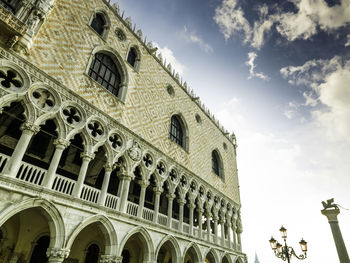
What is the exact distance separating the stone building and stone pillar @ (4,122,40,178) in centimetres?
3

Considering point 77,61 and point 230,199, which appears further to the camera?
point 230,199

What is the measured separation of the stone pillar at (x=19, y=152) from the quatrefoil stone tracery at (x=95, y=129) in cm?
189

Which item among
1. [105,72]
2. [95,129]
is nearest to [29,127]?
[95,129]

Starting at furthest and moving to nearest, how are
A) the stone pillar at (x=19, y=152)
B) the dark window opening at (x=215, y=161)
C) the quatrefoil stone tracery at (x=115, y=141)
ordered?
the dark window opening at (x=215, y=161) < the quatrefoil stone tracery at (x=115, y=141) < the stone pillar at (x=19, y=152)

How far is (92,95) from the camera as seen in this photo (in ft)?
28.3

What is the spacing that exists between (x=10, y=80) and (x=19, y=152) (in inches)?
85.2

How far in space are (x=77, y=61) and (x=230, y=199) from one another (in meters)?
14.0

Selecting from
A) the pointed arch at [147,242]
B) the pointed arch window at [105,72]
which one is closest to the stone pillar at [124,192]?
the pointed arch at [147,242]

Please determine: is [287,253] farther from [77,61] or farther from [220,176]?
[77,61]

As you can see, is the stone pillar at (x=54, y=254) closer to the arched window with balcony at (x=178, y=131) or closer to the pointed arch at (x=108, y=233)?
the pointed arch at (x=108, y=233)

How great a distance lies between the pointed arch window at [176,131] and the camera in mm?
13628

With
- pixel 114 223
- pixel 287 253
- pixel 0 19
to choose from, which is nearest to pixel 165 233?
pixel 114 223

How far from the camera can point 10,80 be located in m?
6.49

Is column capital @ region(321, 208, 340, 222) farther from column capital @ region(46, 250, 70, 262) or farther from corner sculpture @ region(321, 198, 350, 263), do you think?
column capital @ region(46, 250, 70, 262)
